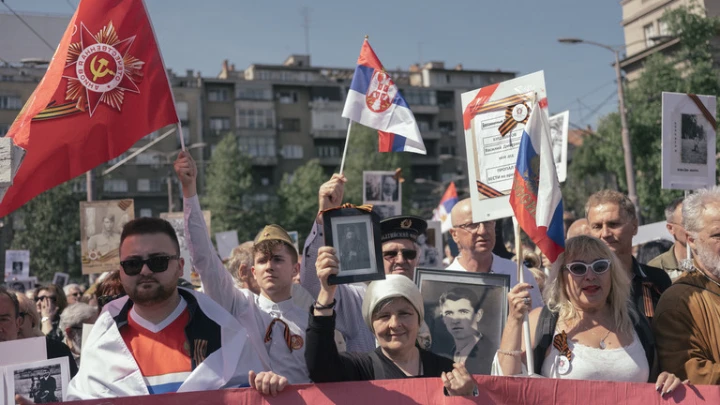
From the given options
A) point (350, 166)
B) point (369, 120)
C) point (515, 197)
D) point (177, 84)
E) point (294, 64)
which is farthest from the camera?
point (294, 64)

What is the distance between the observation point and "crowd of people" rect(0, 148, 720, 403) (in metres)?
3.77

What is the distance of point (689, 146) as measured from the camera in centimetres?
734

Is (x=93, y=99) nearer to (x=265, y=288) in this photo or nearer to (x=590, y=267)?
(x=265, y=288)

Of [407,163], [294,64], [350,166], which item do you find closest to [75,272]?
[350,166]

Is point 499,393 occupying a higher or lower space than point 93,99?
lower

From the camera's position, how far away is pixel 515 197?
446cm

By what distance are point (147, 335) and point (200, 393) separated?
344 millimetres

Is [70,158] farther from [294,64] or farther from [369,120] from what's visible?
[294,64]

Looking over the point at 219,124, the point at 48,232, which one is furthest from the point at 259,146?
the point at 48,232

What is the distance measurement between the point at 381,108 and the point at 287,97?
7147 centimetres

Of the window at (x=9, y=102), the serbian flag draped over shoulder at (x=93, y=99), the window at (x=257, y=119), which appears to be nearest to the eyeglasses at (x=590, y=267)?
the serbian flag draped over shoulder at (x=93, y=99)

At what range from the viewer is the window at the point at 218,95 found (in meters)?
74.4

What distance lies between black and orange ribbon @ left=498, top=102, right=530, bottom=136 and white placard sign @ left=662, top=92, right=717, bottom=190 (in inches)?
113

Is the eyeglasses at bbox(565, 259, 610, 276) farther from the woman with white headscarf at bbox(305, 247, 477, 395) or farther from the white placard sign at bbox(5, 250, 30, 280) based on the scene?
the white placard sign at bbox(5, 250, 30, 280)
